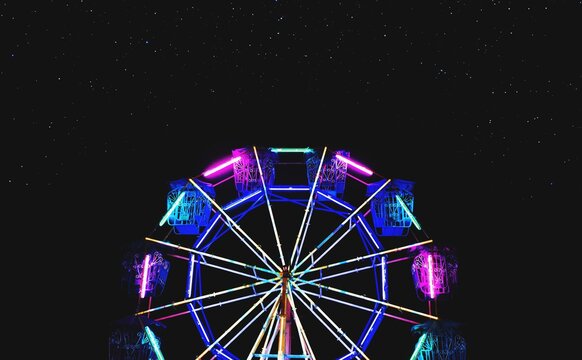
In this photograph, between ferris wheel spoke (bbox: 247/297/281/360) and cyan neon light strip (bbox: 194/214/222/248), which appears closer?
ferris wheel spoke (bbox: 247/297/281/360)

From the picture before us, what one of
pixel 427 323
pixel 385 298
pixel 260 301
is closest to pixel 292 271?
pixel 260 301

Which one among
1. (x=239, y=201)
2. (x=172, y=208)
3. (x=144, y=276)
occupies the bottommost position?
(x=144, y=276)

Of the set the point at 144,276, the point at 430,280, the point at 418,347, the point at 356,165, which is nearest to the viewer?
the point at 418,347

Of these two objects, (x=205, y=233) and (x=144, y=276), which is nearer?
(x=144, y=276)

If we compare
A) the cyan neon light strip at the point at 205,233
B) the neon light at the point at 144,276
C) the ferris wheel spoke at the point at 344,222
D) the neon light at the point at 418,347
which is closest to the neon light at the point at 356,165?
the ferris wheel spoke at the point at 344,222

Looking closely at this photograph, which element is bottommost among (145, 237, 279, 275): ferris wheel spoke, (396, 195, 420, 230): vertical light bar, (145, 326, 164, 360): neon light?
(145, 326, 164, 360): neon light

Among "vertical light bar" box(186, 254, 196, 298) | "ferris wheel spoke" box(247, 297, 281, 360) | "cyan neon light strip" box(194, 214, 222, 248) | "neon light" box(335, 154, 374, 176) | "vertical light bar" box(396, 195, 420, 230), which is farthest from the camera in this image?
"neon light" box(335, 154, 374, 176)

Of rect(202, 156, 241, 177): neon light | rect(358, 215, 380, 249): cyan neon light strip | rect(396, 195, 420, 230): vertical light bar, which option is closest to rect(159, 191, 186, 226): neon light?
rect(202, 156, 241, 177): neon light

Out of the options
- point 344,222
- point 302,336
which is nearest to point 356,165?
point 344,222

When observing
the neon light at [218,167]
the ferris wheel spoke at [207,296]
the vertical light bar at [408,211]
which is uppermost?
the neon light at [218,167]

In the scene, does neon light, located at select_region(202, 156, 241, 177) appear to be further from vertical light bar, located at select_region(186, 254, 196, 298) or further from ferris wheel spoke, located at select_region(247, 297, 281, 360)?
ferris wheel spoke, located at select_region(247, 297, 281, 360)

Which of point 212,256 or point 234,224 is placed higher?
point 234,224

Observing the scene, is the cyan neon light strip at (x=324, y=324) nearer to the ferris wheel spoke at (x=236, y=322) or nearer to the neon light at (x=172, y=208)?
the ferris wheel spoke at (x=236, y=322)

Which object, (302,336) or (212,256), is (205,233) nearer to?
(212,256)
